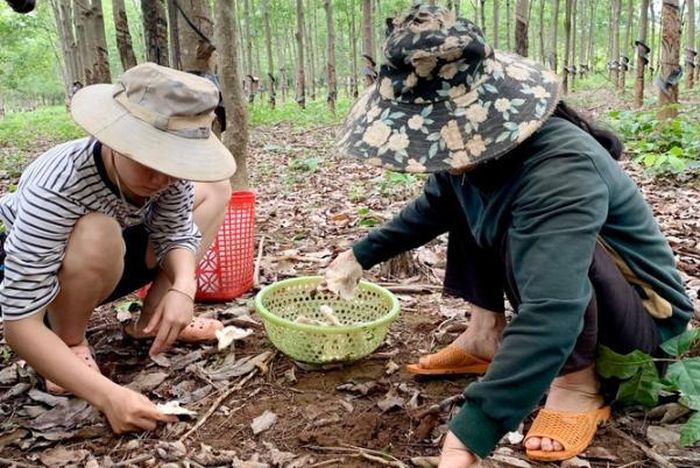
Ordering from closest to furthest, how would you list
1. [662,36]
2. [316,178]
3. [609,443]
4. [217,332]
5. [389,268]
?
[609,443], [217,332], [389,268], [316,178], [662,36]

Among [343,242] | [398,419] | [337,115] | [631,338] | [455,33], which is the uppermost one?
[455,33]

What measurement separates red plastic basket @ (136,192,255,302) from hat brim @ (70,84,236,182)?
3.49 feet

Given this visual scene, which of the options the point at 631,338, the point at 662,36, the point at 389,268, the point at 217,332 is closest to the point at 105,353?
the point at 217,332

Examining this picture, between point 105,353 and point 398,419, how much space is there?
1.17 metres

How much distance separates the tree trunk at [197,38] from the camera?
Result: 316cm

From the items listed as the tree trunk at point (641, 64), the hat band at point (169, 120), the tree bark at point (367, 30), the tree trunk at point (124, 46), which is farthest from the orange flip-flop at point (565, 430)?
the tree bark at point (367, 30)

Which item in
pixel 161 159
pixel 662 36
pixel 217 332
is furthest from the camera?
pixel 662 36

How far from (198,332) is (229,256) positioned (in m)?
0.46

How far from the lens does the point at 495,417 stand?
4.28 feet

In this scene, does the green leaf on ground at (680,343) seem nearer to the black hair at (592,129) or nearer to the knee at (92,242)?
the black hair at (592,129)

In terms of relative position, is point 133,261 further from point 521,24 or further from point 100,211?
point 521,24

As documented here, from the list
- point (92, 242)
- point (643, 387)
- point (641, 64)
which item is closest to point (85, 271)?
point (92, 242)

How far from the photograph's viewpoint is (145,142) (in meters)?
1.60

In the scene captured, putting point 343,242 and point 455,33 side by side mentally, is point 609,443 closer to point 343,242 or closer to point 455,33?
point 455,33
